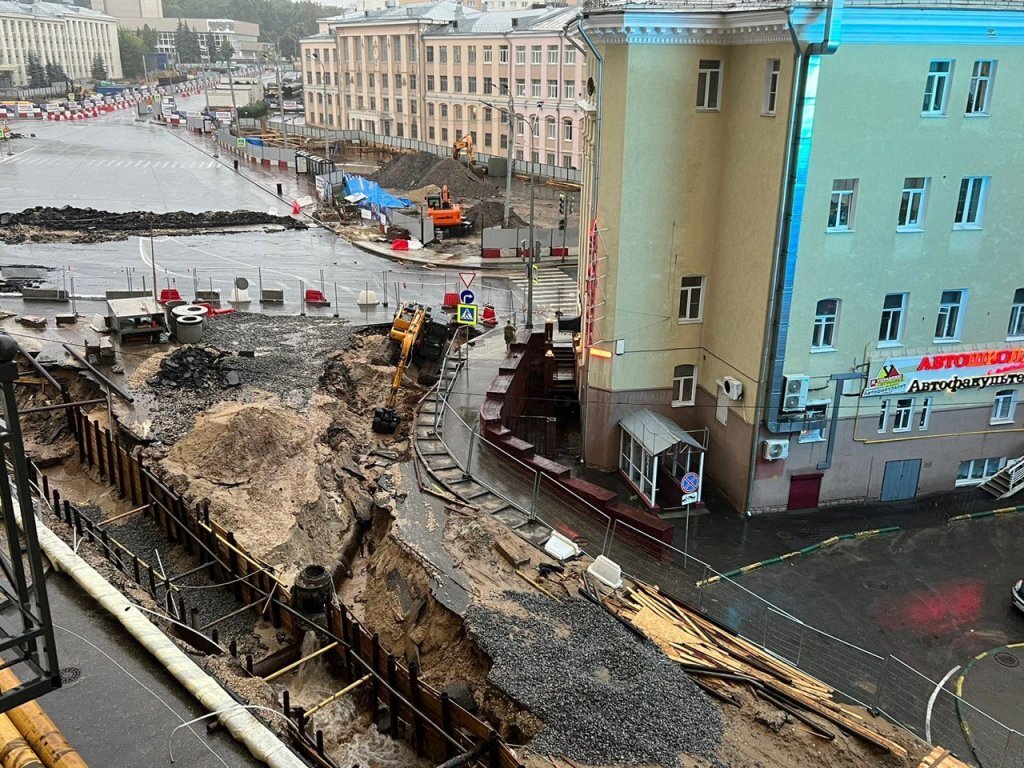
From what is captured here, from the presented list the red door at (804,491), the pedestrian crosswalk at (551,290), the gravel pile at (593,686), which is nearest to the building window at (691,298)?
the red door at (804,491)

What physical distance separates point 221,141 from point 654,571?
351 feet

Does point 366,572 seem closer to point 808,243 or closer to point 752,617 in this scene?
point 752,617

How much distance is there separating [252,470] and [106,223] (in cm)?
4385

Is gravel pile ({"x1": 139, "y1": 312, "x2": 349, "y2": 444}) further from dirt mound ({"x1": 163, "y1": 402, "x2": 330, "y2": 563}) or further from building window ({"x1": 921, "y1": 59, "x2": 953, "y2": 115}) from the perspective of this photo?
building window ({"x1": 921, "y1": 59, "x2": 953, "y2": 115})

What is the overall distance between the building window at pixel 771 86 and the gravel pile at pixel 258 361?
684 inches

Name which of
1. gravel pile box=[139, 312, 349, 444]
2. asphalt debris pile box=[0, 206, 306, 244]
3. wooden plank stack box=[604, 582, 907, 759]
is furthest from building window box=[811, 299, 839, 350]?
asphalt debris pile box=[0, 206, 306, 244]

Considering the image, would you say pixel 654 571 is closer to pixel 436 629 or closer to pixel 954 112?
pixel 436 629

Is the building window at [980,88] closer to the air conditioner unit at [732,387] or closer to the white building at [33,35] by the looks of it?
the air conditioner unit at [732,387]

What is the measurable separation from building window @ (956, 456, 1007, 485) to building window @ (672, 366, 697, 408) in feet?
28.7

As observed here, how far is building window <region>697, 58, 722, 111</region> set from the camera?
25.0 meters

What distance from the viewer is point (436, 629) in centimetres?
1897

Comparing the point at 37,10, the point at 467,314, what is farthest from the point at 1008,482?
the point at 37,10

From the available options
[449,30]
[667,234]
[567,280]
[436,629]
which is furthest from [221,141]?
[436,629]

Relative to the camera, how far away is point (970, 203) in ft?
81.5
